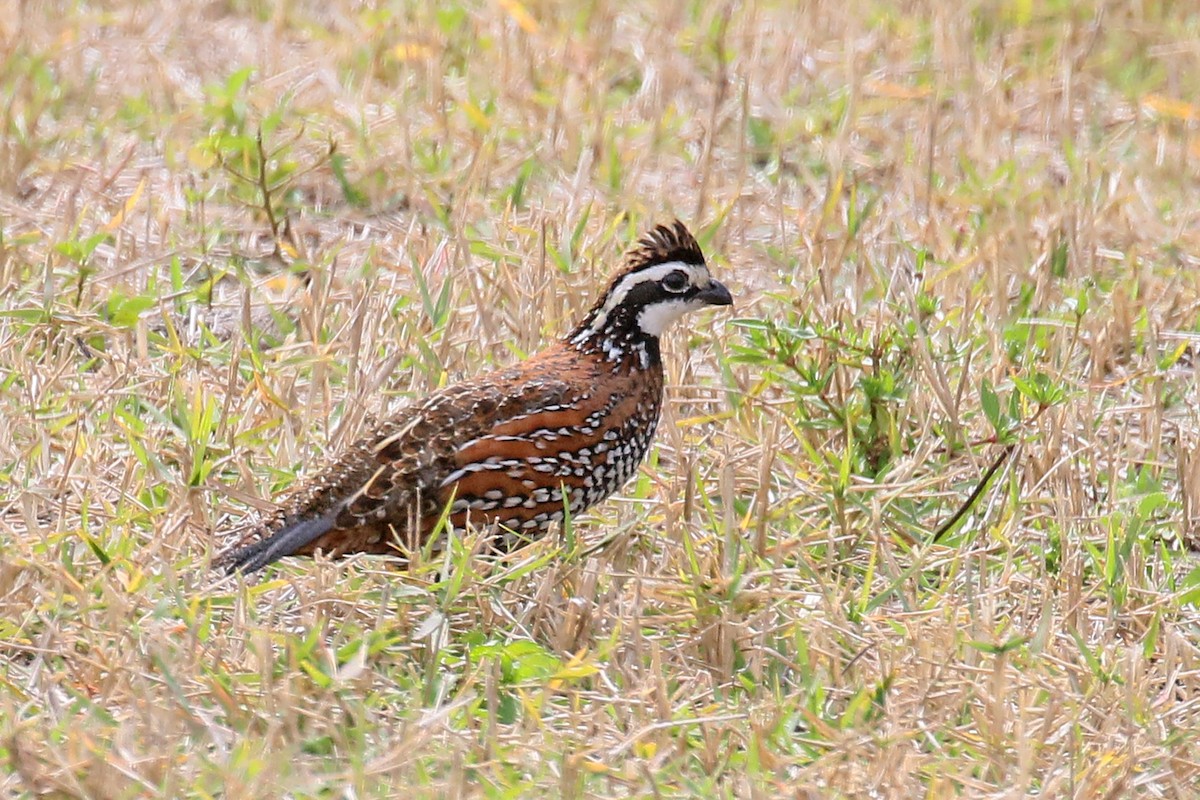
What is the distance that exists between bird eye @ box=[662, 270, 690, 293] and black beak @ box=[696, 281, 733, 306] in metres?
0.07

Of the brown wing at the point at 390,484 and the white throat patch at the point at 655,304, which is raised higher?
the white throat patch at the point at 655,304

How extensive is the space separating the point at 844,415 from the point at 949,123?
3295mm

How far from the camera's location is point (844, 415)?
6.05 m

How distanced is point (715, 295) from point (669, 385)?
646mm

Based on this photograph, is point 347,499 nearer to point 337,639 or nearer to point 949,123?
point 337,639

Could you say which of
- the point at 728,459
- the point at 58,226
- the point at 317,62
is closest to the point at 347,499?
the point at 728,459

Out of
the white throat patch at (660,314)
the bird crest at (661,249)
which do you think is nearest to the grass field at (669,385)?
the white throat patch at (660,314)

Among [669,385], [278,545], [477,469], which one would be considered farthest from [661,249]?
[278,545]

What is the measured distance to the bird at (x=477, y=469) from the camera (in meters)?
5.43

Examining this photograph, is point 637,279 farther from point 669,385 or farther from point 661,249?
point 669,385

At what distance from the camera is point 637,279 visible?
5.92 meters

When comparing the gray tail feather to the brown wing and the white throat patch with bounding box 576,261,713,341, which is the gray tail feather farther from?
the white throat patch with bounding box 576,261,713,341

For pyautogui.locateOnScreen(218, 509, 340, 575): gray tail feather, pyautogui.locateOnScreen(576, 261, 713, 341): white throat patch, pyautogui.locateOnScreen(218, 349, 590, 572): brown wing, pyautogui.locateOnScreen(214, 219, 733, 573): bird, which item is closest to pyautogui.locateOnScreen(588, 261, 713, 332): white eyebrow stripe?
pyautogui.locateOnScreen(576, 261, 713, 341): white throat patch

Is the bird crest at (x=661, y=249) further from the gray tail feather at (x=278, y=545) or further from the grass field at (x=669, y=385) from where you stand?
the gray tail feather at (x=278, y=545)
